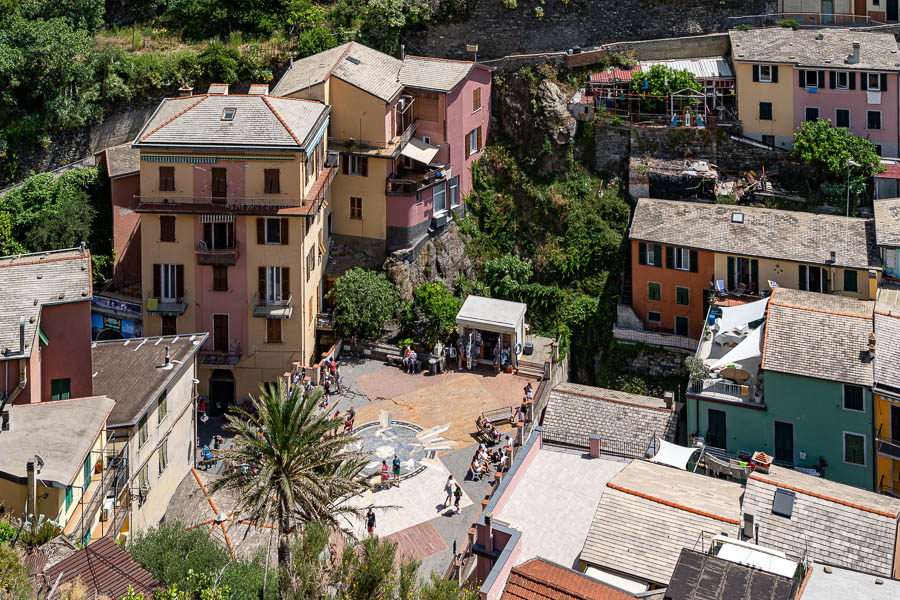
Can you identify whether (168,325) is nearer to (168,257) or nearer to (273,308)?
(168,257)

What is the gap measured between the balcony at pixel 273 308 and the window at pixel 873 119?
31.8 metres

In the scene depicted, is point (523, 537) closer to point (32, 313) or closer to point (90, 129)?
point (32, 313)

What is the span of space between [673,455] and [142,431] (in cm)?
2033

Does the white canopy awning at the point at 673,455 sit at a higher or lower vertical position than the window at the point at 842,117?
lower

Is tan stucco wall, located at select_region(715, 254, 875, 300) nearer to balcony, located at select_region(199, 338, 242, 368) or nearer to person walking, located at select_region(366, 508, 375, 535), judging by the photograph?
person walking, located at select_region(366, 508, 375, 535)

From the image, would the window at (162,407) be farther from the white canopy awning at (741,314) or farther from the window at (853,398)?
the window at (853,398)

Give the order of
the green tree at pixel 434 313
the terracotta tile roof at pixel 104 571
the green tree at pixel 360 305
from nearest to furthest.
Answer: the terracotta tile roof at pixel 104 571 < the green tree at pixel 360 305 < the green tree at pixel 434 313

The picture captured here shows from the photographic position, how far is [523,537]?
4194 centimetres

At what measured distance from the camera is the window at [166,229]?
57688 mm

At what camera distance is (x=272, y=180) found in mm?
56969

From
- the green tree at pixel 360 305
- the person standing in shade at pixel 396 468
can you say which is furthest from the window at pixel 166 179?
the person standing in shade at pixel 396 468

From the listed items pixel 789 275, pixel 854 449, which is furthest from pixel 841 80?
pixel 854 449

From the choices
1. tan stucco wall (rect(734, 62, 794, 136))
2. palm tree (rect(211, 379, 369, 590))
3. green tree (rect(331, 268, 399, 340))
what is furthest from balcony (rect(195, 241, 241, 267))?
tan stucco wall (rect(734, 62, 794, 136))

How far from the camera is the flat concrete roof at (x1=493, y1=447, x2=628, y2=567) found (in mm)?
41531
